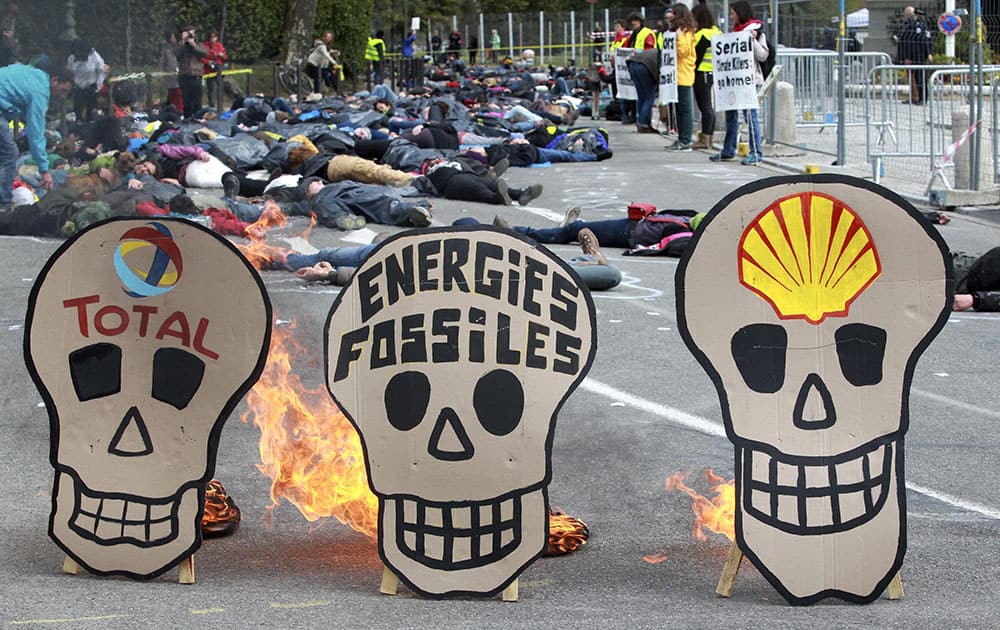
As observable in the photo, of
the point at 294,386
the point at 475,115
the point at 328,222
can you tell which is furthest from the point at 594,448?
the point at 475,115

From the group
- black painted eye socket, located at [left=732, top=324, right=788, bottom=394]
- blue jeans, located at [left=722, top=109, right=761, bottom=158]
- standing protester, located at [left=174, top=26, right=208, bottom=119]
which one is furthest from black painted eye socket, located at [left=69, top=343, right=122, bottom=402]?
standing protester, located at [left=174, top=26, right=208, bottom=119]

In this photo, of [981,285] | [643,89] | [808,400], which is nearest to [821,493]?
[808,400]

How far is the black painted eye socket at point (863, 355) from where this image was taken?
432 centimetres

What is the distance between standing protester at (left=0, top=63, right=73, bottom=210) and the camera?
13.0 metres

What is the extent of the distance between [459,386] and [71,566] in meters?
1.45

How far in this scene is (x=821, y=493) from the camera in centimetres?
425

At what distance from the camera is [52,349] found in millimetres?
4523

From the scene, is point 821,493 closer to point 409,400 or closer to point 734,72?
point 409,400

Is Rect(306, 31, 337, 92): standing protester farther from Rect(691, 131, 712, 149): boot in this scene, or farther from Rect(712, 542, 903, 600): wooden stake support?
Rect(712, 542, 903, 600): wooden stake support

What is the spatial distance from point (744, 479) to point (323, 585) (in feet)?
4.68

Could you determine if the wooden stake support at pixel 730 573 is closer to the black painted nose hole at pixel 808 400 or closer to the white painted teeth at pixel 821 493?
the white painted teeth at pixel 821 493

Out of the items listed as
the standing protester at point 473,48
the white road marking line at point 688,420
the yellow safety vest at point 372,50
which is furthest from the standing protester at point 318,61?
the white road marking line at point 688,420

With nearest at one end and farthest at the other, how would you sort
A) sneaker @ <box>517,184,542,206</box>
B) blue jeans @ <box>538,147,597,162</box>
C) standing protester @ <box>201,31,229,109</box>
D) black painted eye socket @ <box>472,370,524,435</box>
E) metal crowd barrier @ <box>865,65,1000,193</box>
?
black painted eye socket @ <box>472,370,524,435</box>, metal crowd barrier @ <box>865,65,1000,193</box>, sneaker @ <box>517,184,542,206</box>, blue jeans @ <box>538,147,597,162</box>, standing protester @ <box>201,31,229,109</box>

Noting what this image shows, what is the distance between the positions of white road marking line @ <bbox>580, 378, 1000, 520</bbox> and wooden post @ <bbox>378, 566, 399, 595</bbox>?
2035mm
